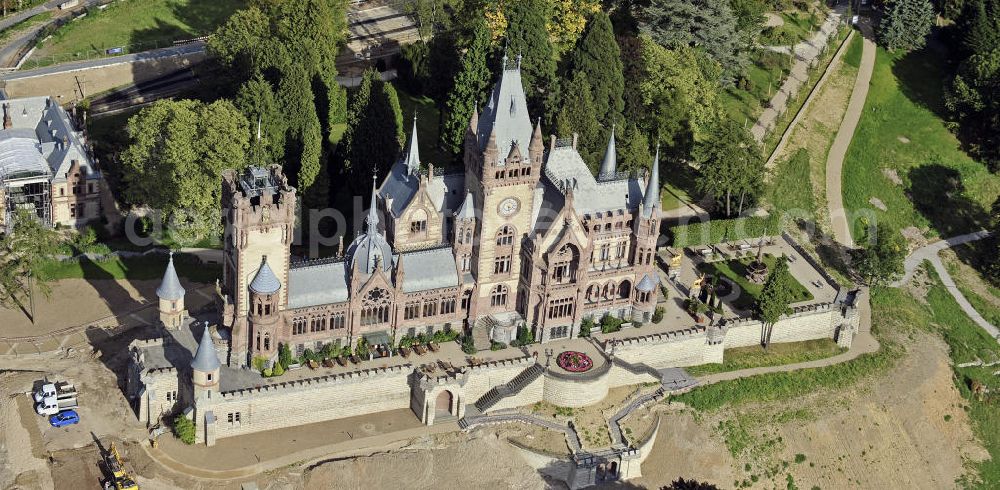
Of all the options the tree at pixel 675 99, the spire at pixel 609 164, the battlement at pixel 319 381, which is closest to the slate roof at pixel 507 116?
the spire at pixel 609 164

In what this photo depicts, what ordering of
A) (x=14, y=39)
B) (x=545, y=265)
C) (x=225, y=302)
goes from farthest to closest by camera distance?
(x=14, y=39) → (x=545, y=265) → (x=225, y=302)

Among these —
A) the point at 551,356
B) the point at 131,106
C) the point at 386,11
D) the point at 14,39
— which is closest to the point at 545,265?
the point at 551,356

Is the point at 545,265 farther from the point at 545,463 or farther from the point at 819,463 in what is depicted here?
the point at 819,463

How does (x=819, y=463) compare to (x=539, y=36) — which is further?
(x=539, y=36)

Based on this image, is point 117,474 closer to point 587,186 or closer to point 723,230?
point 587,186

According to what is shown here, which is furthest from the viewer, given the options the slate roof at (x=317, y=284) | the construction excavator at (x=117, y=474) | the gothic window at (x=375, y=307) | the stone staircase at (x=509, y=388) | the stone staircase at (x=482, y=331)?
the stone staircase at (x=482, y=331)

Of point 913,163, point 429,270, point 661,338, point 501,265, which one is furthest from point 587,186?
point 913,163

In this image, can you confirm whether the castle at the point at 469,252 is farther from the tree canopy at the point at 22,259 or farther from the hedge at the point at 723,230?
the tree canopy at the point at 22,259
